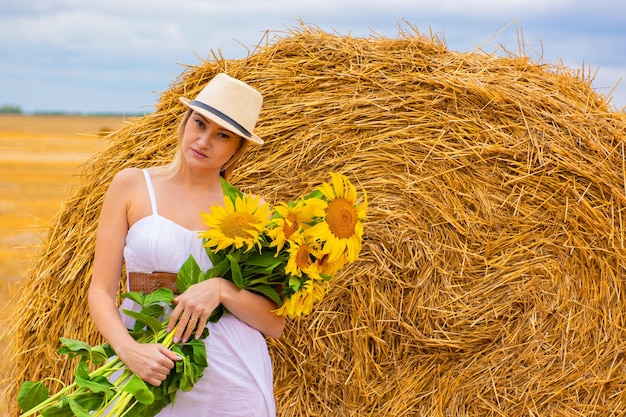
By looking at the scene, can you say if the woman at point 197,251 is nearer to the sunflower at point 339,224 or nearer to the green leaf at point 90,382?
the green leaf at point 90,382

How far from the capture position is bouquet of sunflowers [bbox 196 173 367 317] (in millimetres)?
1821

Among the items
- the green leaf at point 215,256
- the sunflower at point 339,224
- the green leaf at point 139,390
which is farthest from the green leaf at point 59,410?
the sunflower at point 339,224

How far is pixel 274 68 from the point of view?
3.21 metres

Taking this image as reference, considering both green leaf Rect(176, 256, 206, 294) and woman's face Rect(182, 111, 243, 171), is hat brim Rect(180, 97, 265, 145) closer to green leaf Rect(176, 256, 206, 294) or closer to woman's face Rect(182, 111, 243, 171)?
woman's face Rect(182, 111, 243, 171)

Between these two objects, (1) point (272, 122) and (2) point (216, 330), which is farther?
(1) point (272, 122)

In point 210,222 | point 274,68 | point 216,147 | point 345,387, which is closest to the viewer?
point 210,222

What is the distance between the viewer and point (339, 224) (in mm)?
1841

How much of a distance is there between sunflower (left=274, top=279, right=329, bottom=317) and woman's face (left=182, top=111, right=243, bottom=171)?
1.35 feet

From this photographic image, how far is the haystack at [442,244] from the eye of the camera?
9.74 ft

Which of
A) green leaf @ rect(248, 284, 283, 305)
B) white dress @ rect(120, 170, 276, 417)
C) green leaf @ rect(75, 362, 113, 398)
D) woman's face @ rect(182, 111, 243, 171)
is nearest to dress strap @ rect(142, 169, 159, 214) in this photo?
white dress @ rect(120, 170, 276, 417)

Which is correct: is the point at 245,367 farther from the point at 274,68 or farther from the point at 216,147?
the point at 274,68

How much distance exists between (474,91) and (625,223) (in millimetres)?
819

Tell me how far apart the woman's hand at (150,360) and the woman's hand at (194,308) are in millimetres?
52

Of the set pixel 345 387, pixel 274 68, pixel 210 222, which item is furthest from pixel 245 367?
pixel 274 68
